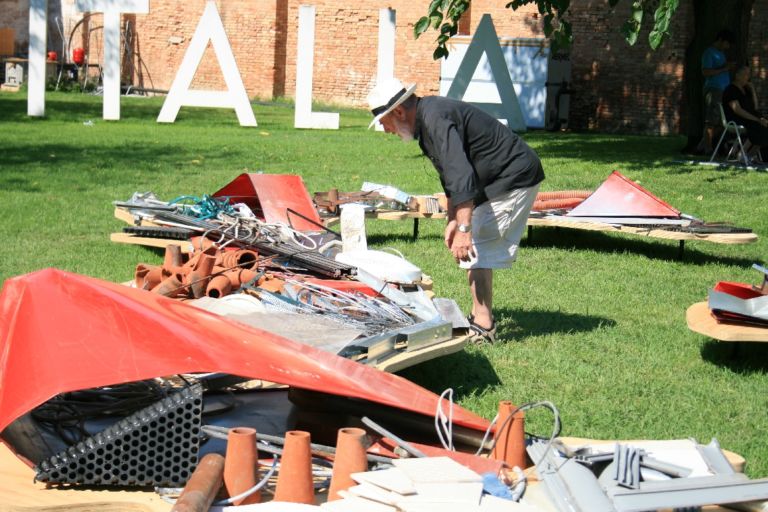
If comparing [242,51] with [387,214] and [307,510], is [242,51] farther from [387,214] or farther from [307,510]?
[307,510]

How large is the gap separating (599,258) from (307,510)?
6586 millimetres

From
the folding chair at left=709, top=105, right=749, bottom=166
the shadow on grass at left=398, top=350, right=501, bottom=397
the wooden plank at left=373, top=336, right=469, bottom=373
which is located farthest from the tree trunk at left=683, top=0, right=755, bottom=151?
the wooden plank at left=373, top=336, right=469, bottom=373

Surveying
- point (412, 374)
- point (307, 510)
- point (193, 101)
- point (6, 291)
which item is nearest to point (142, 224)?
point (412, 374)

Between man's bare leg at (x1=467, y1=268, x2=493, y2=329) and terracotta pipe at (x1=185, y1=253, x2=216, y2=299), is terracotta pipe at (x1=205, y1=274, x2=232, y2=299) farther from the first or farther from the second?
man's bare leg at (x1=467, y1=268, x2=493, y2=329)

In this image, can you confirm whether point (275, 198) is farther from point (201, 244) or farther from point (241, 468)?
point (241, 468)

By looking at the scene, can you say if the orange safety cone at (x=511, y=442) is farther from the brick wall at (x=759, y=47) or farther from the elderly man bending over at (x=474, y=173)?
the brick wall at (x=759, y=47)

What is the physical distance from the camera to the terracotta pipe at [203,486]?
341cm

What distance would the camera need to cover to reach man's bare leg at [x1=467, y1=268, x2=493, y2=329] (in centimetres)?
654

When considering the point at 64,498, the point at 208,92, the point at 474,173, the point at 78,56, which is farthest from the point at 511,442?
the point at 78,56

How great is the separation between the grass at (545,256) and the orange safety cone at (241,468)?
1.74 m

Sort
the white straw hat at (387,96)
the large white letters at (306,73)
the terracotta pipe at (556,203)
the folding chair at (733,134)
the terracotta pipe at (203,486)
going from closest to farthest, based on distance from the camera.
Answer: the terracotta pipe at (203,486) < the white straw hat at (387,96) < the terracotta pipe at (556,203) < the folding chair at (733,134) < the large white letters at (306,73)

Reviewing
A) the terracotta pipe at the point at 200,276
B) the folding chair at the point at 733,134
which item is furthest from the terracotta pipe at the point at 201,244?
Answer: the folding chair at the point at 733,134

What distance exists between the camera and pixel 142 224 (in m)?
8.88

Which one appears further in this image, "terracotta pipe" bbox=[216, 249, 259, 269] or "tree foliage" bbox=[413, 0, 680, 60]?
"tree foliage" bbox=[413, 0, 680, 60]
